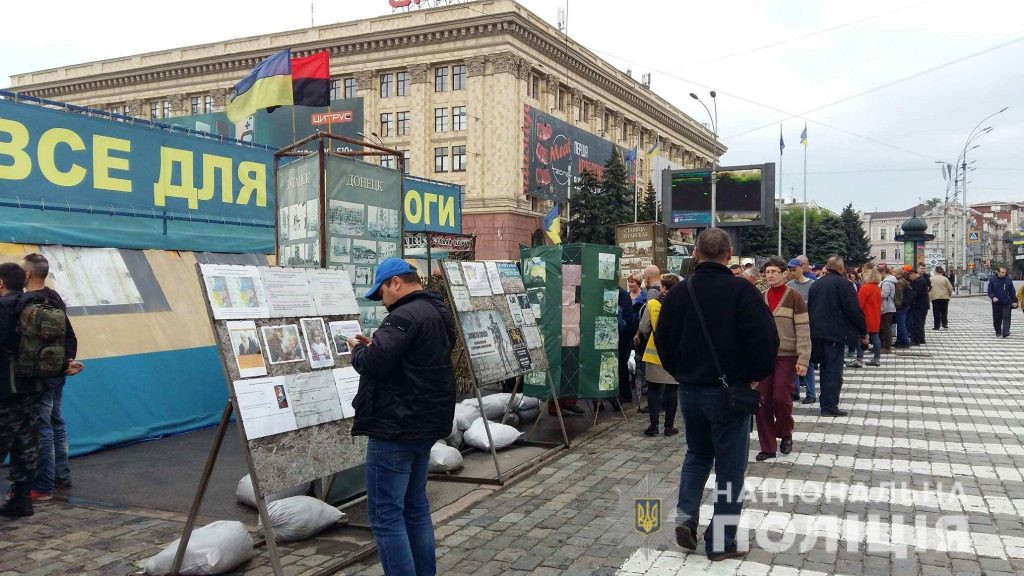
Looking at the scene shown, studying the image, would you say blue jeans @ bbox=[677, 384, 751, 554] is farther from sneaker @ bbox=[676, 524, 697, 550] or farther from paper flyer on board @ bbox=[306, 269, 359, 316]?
paper flyer on board @ bbox=[306, 269, 359, 316]

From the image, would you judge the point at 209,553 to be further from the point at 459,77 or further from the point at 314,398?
the point at 459,77

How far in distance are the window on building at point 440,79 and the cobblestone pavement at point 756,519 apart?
159ft

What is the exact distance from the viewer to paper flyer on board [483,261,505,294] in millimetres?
7812

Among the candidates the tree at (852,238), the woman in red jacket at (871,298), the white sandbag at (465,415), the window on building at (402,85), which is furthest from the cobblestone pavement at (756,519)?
the tree at (852,238)

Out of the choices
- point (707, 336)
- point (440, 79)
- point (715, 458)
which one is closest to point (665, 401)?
point (715, 458)

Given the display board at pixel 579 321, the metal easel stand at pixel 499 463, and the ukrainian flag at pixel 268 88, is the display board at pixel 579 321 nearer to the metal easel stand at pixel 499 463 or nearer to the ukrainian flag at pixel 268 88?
the metal easel stand at pixel 499 463

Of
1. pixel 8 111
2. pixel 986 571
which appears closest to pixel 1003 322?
pixel 986 571

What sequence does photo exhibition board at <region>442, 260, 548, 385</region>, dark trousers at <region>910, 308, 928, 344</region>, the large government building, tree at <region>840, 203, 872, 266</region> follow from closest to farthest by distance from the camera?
photo exhibition board at <region>442, 260, 548, 385</region>, dark trousers at <region>910, 308, 928, 344</region>, the large government building, tree at <region>840, 203, 872, 266</region>

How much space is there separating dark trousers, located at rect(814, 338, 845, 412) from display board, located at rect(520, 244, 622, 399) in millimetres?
2560

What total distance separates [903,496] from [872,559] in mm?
1613

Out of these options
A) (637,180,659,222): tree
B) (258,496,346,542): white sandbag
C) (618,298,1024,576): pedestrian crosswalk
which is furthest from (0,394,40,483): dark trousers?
(637,180,659,222): tree

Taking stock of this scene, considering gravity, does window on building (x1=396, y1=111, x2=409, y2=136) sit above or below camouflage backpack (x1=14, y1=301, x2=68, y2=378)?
above

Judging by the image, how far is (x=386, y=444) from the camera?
12.5 ft

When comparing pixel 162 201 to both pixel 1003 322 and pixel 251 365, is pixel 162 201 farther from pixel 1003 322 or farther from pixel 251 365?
pixel 1003 322
